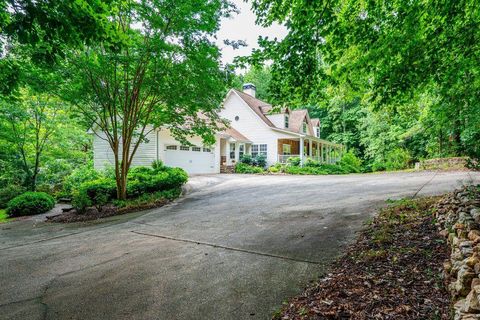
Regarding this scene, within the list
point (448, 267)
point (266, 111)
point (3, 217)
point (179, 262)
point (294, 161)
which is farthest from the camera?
point (266, 111)

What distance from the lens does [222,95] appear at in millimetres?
9922

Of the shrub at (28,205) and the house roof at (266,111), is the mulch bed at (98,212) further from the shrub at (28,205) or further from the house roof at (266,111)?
the house roof at (266,111)

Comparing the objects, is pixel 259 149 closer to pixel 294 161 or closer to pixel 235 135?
pixel 235 135

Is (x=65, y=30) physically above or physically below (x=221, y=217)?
above

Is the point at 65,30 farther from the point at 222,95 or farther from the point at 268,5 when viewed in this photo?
the point at 222,95

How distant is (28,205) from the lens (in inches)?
413

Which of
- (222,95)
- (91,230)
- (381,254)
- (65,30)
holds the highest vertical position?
(222,95)

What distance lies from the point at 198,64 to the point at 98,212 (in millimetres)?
5979

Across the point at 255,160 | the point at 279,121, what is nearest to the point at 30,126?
the point at 255,160

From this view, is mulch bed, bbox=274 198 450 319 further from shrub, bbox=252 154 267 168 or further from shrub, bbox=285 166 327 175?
shrub, bbox=252 154 267 168

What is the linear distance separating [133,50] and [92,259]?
6411mm

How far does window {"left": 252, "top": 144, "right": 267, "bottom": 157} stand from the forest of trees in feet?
44.2

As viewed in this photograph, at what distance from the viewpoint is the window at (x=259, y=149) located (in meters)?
24.0

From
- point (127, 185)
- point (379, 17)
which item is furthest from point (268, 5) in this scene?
point (127, 185)
